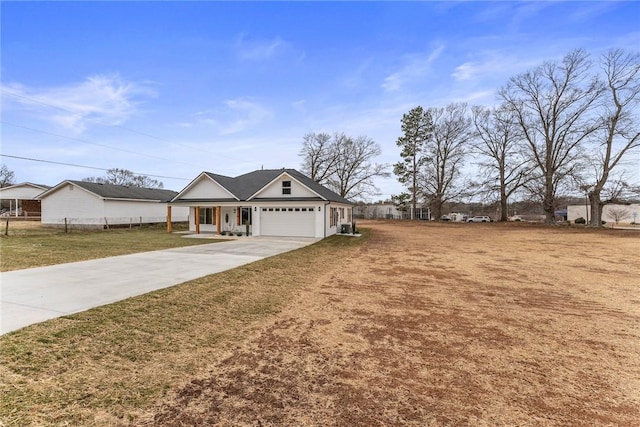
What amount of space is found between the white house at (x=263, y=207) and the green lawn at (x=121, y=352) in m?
13.1

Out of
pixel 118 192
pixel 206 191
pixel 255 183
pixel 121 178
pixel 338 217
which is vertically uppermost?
pixel 121 178

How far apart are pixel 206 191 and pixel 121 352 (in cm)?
1966

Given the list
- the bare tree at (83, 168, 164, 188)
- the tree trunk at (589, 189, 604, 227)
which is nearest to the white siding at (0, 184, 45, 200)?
the bare tree at (83, 168, 164, 188)

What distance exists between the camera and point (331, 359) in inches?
154

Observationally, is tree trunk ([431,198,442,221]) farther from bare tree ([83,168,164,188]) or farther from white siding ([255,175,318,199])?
bare tree ([83,168,164,188])

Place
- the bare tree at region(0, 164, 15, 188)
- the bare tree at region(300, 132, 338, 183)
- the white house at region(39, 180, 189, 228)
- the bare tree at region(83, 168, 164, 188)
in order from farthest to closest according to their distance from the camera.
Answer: the bare tree at region(83, 168, 164, 188) < the bare tree at region(0, 164, 15, 188) < the bare tree at region(300, 132, 338, 183) < the white house at region(39, 180, 189, 228)

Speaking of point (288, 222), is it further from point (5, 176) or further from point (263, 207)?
point (5, 176)

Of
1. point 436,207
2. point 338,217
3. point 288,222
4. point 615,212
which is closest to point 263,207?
point 288,222

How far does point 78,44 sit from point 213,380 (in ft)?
58.7

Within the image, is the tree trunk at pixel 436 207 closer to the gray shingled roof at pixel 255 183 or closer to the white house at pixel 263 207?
the gray shingled roof at pixel 255 183

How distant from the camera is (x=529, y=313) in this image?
5840 mm

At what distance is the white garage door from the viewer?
2012cm

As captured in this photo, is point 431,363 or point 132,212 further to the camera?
point 132,212

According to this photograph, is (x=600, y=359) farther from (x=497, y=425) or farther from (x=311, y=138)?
(x=311, y=138)
